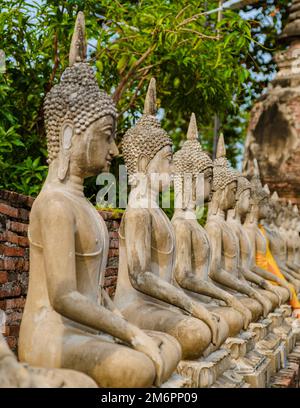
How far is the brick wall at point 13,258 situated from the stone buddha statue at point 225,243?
187 cm

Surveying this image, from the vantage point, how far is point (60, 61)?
31.9ft

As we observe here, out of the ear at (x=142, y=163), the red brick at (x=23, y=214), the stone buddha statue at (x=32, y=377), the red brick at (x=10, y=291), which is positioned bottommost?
the red brick at (x=10, y=291)

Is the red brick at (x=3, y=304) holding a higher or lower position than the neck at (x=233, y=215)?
lower

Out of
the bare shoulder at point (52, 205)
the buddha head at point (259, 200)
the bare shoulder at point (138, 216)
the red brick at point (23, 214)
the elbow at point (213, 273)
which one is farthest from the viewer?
the buddha head at point (259, 200)

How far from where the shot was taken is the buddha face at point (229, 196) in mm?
7844

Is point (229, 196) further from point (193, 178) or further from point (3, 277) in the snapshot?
point (3, 277)

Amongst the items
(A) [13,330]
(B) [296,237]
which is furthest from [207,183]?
(B) [296,237]

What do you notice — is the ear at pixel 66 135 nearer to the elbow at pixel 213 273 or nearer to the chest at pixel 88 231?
the chest at pixel 88 231

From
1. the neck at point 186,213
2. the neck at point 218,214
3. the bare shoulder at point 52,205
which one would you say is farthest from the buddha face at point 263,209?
the bare shoulder at point 52,205

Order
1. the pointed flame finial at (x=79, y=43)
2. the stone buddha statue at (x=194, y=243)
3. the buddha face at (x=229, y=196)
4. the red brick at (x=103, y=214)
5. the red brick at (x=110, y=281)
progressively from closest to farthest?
the pointed flame finial at (x=79, y=43) → the stone buddha statue at (x=194, y=243) → the red brick at (x=103, y=214) → the buddha face at (x=229, y=196) → the red brick at (x=110, y=281)

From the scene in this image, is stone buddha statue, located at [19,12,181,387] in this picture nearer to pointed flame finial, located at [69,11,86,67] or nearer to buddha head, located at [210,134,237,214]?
pointed flame finial, located at [69,11,86,67]

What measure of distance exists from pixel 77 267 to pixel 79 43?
1.32 m
